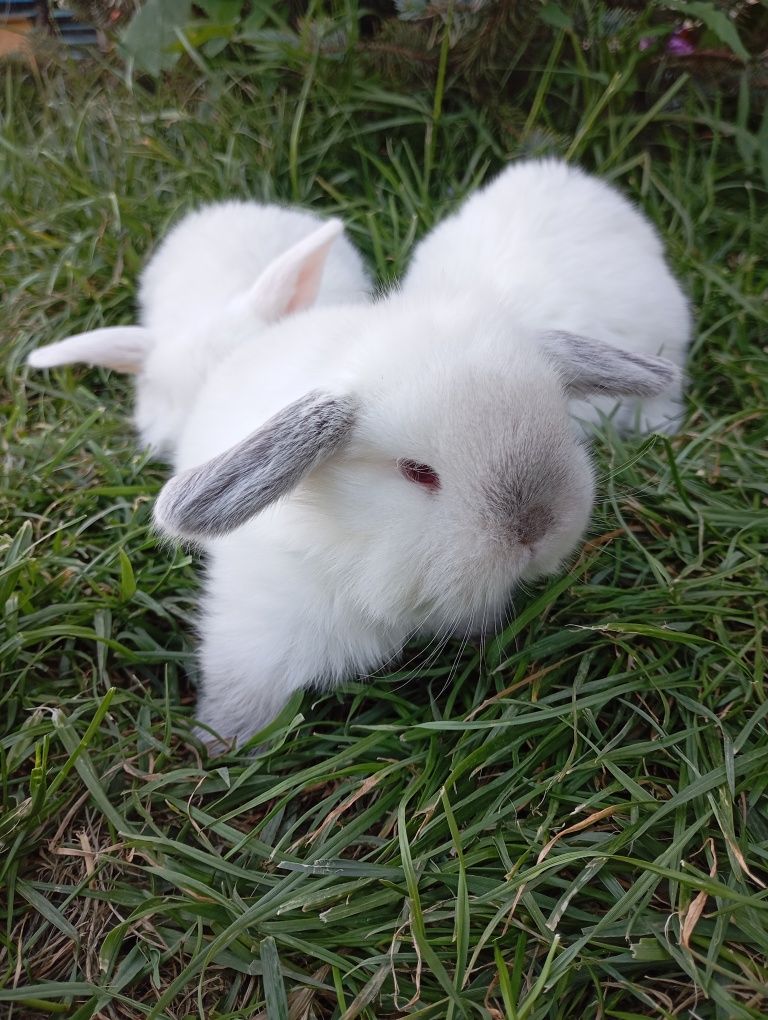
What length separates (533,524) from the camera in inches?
80.4

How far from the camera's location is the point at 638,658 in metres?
2.44

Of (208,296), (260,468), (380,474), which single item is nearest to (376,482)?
(380,474)

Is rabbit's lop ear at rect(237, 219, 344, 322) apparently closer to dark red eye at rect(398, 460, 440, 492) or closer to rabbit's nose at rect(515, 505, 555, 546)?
dark red eye at rect(398, 460, 440, 492)

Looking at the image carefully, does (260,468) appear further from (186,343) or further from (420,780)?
(186,343)

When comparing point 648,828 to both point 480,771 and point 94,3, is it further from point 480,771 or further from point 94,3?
point 94,3

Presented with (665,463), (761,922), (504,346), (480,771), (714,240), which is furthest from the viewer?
(714,240)

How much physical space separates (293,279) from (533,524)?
1585mm

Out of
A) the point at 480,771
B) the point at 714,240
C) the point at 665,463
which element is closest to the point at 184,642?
the point at 480,771

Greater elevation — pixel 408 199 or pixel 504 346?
pixel 504 346

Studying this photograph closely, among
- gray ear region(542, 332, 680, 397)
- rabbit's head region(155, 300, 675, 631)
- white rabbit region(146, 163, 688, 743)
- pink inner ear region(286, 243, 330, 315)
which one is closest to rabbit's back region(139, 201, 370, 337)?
pink inner ear region(286, 243, 330, 315)

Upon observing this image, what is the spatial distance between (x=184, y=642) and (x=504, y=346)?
1.46 meters

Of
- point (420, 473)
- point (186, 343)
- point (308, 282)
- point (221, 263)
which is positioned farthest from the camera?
point (221, 263)

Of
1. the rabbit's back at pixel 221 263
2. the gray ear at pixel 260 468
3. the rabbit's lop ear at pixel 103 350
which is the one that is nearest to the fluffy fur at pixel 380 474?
the gray ear at pixel 260 468

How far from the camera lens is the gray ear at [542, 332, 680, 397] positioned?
238 cm
